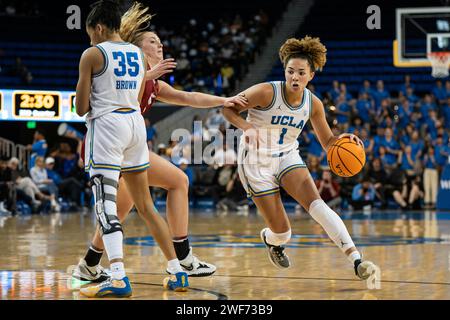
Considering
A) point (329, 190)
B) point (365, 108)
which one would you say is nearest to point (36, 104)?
point (329, 190)

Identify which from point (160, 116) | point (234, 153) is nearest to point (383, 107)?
point (234, 153)

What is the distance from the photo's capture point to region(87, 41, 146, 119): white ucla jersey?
502 centimetres

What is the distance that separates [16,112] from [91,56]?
42.5ft

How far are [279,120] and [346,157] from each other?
590 millimetres

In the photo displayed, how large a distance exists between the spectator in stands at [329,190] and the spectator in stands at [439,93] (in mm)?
3837

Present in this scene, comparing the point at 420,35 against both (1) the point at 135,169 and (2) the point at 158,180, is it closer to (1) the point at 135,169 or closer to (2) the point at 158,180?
(2) the point at 158,180

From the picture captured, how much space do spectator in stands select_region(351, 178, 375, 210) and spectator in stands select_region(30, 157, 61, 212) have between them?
6052 mm

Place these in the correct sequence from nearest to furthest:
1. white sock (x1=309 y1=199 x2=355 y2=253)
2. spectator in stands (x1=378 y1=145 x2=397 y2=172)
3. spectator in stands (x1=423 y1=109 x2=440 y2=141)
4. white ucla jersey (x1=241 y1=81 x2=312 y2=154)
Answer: white sock (x1=309 y1=199 x2=355 y2=253)
white ucla jersey (x1=241 y1=81 x2=312 y2=154)
spectator in stands (x1=378 y1=145 x2=397 y2=172)
spectator in stands (x1=423 y1=109 x2=440 y2=141)

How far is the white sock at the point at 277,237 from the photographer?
6324 mm

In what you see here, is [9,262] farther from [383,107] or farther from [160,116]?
[160,116]

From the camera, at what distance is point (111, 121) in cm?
504

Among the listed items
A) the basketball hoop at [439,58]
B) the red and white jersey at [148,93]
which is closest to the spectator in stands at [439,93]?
the basketball hoop at [439,58]

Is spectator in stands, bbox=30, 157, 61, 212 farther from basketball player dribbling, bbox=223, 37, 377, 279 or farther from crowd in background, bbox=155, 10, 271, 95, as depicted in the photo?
basketball player dribbling, bbox=223, 37, 377, 279

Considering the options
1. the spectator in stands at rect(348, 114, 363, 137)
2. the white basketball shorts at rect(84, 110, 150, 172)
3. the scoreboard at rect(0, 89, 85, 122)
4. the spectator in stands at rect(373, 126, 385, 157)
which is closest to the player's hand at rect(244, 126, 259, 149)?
the white basketball shorts at rect(84, 110, 150, 172)
